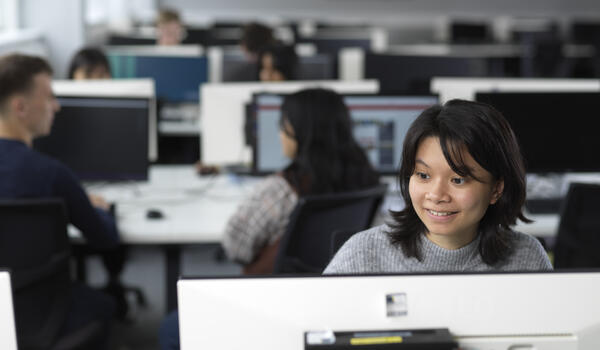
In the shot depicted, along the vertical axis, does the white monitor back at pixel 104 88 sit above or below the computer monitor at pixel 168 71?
above

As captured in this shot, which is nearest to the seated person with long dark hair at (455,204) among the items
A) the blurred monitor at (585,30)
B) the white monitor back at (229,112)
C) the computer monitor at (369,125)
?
the computer monitor at (369,125)

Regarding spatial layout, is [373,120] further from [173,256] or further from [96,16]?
A: [96,16]

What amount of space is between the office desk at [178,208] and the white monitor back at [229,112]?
5.0 inches

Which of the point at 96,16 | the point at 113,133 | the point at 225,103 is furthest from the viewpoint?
the point at 96,16

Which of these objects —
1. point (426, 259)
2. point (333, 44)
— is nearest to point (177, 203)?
point (426, 259)

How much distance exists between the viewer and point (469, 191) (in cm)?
112

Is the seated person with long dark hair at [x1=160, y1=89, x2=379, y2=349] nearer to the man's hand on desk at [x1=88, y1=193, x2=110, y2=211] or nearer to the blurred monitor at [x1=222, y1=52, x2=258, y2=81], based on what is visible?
the man's hand on desk at [x1=88, y1=193, x2=110, y2=211]

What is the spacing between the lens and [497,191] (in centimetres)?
120

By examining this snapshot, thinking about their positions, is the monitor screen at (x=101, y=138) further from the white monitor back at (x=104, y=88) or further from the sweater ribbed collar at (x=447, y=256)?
the sweater ribbed collar at (x=447, y=256)

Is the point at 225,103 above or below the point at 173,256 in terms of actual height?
above

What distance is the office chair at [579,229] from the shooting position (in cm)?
211

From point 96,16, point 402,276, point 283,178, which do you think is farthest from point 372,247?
point 96,16

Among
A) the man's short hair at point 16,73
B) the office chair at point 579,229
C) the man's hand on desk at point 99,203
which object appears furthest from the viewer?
the man's hand on desk at point 99,203

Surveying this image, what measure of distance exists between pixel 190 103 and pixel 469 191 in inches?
143
